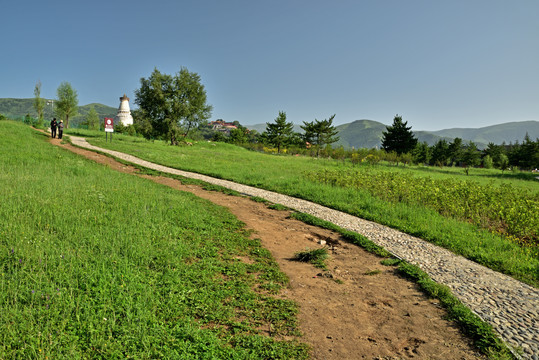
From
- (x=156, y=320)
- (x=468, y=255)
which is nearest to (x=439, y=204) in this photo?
(x=468, y=255)

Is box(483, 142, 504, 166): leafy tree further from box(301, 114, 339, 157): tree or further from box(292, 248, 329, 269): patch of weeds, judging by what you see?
box(292, 248, 329, 269): patch of weeds

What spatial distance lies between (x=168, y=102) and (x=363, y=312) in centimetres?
3852

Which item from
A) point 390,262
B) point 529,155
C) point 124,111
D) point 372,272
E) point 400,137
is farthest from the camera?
point 124,111

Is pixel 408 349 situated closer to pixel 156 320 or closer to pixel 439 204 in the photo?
pixel 156 320

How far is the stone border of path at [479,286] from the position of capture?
159 inches

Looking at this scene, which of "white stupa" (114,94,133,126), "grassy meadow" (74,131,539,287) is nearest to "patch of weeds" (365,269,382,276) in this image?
"grassy meadow" (74,131,539,287)

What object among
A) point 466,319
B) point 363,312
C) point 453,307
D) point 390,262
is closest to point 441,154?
point 390,262

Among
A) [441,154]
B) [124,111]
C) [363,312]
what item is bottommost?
[363,312]

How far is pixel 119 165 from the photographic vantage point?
1797cm

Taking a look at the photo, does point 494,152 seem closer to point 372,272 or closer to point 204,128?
point 204,128

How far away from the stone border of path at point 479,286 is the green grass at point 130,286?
299cm

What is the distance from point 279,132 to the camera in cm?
6619

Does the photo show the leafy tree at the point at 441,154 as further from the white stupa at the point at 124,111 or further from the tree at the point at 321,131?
the white stupa at the point at 124,111

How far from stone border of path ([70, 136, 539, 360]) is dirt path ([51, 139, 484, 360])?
0.66 m
